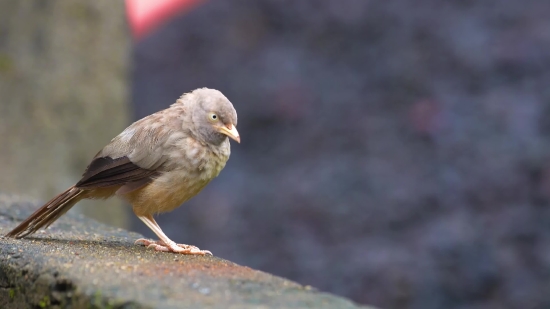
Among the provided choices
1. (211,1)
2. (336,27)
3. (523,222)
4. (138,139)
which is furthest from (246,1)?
(138,139)

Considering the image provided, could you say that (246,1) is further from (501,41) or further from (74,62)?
(74,62)

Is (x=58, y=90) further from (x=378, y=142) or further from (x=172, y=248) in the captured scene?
(x=378, y=142)

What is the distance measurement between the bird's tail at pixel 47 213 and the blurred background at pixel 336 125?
232 cm

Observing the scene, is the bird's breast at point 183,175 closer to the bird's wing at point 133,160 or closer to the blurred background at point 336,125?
the bird's wing at point 133,160

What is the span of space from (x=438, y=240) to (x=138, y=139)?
13.3ft

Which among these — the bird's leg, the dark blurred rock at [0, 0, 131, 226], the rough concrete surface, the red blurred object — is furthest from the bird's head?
the red blurred object

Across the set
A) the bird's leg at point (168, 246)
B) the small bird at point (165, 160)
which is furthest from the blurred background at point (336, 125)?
the bird's leg at point (168, 246)

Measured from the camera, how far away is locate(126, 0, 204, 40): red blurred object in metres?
9.91

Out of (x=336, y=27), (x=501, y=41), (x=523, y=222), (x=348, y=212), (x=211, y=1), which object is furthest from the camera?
(x=211, y=1)

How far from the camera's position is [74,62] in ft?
21.8

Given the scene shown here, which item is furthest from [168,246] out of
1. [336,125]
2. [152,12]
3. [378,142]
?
[152,12]

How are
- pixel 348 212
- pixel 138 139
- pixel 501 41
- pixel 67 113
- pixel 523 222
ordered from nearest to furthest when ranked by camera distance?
pixel 138 139 < pixel 67 113 < pixel 523 222 < pixel 348 212 < pixel 501 41

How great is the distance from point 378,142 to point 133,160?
16.4ft

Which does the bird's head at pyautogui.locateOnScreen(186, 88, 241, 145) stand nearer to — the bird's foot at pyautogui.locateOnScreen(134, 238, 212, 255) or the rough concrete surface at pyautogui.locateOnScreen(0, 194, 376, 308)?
the bird's foot at pyautogui.locateOnScreen(134, 238, 212, 255)
